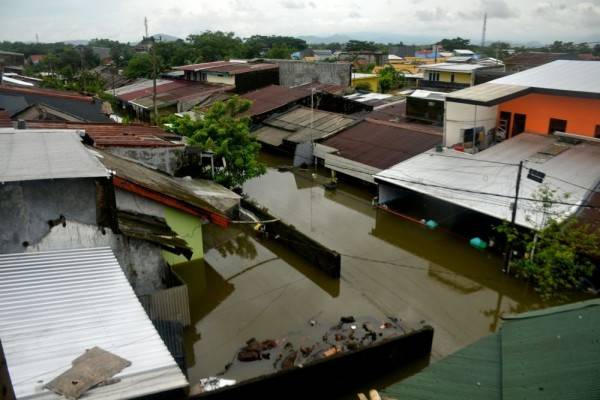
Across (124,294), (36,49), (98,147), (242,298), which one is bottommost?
(242,298)

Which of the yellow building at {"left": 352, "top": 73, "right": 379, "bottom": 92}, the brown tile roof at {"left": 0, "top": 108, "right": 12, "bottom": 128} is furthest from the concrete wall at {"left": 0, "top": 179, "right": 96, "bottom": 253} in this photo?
the yellow building at {"left": 352, "top": 73, "right": 379, "bottom": 92}

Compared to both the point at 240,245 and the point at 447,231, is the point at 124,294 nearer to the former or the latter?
the point at 240,245

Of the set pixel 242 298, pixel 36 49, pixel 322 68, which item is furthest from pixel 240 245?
pixel 36 49

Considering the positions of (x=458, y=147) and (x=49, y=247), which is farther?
(x=458, y=147)

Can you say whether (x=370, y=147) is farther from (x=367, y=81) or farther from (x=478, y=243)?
(x=367, y=81)

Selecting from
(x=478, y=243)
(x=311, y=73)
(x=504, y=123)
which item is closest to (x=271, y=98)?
(x=311, y=73)

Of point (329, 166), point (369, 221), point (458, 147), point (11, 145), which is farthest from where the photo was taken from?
point (329, 166)

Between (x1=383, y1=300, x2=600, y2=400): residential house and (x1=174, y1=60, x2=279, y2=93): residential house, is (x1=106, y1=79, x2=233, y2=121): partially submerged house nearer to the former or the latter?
(x1=174, y1=60, x2=279, y2=93): residential house

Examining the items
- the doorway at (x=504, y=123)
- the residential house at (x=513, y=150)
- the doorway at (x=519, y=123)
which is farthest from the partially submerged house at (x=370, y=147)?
the doorway at (x=519, y=123)
